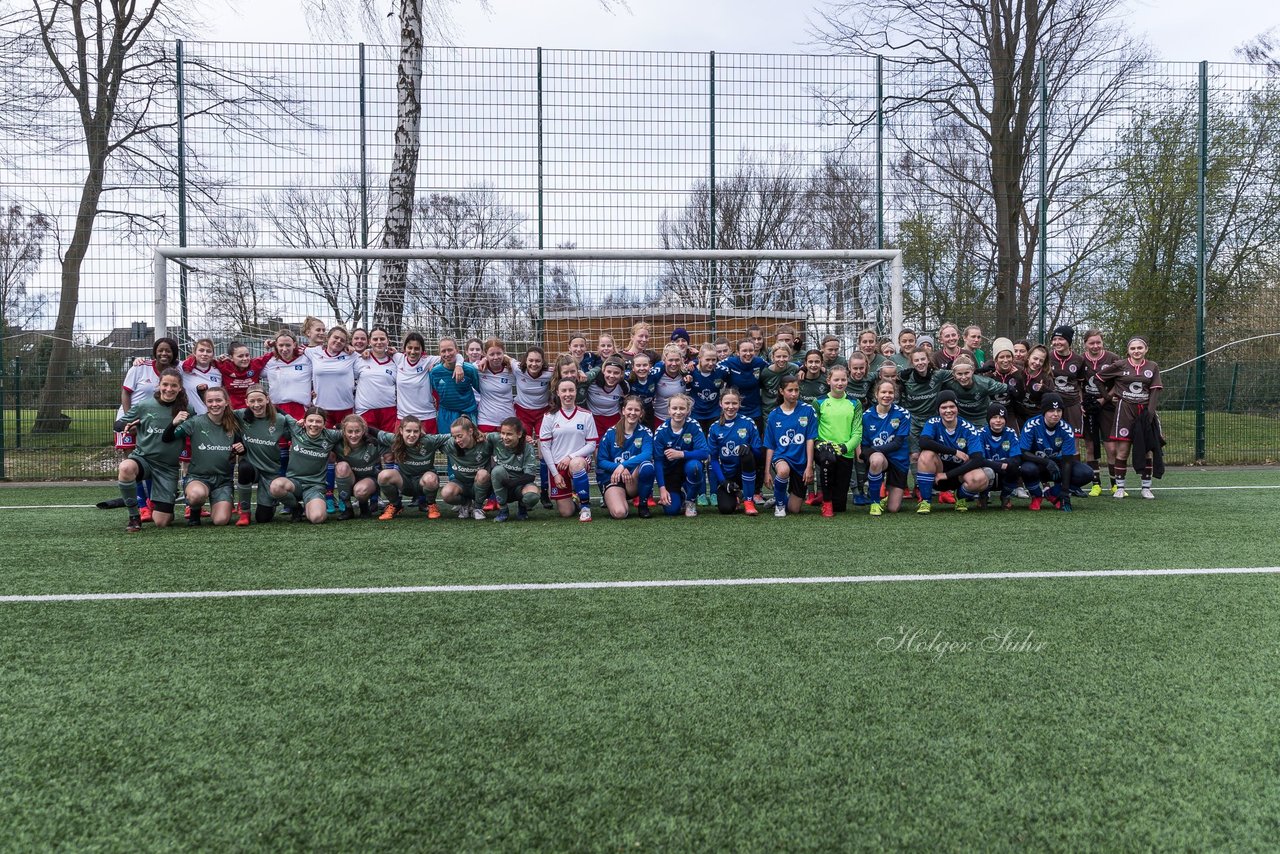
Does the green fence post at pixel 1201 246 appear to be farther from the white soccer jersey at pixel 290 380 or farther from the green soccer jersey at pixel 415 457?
the white soccer jersey at pixel 290 380

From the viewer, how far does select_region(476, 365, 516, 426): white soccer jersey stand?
26.7 ft

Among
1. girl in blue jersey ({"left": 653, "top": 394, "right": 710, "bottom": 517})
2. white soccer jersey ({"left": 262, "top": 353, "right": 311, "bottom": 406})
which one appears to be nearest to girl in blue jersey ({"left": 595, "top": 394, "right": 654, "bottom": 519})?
girl in blue jersey ({"left": 653, "top": 394, "right": 710, "bottom": 517})

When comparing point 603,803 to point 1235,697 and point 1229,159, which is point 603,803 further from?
point 1229,159

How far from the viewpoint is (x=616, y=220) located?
984 centimetres

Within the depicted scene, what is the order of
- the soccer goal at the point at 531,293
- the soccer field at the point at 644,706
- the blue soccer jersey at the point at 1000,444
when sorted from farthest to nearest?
the soccer goal at the point at 531,293
the blue soccer jersey at the point at 1000,444
the soccer field at the point at 644,706

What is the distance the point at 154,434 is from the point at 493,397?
110 inches

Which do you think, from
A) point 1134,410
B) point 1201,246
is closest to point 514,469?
point 1134,410

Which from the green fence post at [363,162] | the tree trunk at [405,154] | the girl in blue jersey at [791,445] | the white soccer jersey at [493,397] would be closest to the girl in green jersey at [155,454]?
the white soccer jersey at [493,397]

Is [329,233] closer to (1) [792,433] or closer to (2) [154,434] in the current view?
(2) [154,434]

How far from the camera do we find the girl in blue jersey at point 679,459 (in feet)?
24.1

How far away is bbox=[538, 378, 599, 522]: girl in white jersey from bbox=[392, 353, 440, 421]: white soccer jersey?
1269 millimetres

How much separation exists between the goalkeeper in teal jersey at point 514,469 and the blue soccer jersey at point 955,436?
3.39 meters

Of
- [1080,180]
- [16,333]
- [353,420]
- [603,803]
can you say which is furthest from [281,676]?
[1080,180]

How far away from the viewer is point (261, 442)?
23.3 ft
